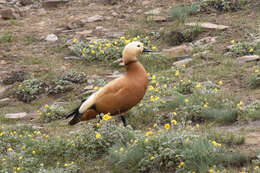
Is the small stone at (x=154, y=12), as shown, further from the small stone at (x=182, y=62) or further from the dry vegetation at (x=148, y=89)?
the small stone at (x=182, y=62)

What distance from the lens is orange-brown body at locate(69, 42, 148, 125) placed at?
5.62m

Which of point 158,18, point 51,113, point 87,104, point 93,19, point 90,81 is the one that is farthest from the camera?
point 93,19

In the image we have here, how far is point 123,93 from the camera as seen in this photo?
5.61 metres

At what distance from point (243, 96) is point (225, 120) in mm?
917

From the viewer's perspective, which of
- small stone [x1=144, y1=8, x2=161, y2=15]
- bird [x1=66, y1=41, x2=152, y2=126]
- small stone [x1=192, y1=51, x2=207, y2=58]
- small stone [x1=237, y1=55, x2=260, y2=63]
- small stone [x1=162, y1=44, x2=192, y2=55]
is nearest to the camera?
bird [x1=66, y1=41, x2=152, y2=126]

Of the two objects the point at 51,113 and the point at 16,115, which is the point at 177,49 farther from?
the point at 16,115

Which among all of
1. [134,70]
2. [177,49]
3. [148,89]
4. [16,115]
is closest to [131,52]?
[134,70]

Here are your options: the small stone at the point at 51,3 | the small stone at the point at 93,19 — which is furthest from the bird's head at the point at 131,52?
the small stone at the point at 51,3

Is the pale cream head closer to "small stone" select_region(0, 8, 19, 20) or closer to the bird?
the bird

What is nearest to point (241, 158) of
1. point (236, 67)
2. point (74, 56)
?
point (236, 67)

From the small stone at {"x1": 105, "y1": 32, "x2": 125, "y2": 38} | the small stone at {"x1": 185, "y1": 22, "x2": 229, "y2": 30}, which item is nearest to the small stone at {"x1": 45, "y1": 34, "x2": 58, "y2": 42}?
the small stone at {"x1": 105, "y1": 32, "x2": 125, "y2": 38}

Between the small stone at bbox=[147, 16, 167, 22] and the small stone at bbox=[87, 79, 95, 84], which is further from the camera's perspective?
the small stone at bbox=[147, 16, 167, 22]

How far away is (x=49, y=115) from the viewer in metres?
7.31

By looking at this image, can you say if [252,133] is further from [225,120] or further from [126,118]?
[126,118]
